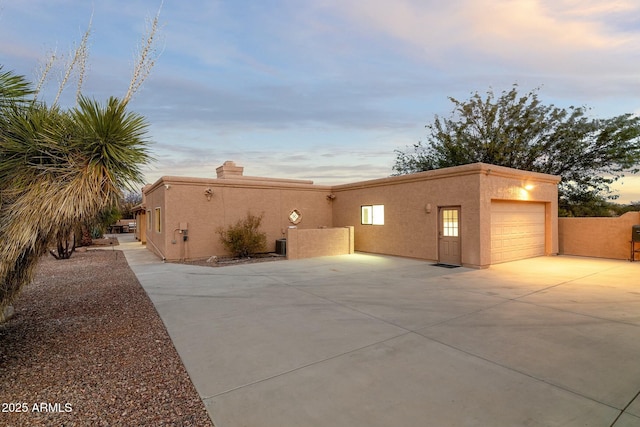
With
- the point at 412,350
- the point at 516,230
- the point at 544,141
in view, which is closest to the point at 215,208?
the point at 412,350

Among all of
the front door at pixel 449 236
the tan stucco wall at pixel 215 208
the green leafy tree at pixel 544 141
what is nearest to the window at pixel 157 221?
the tan stucco wall at pixel 215 208

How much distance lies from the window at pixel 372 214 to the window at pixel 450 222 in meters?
2.82

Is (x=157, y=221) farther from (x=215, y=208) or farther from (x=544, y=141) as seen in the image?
(x=544, y=141)

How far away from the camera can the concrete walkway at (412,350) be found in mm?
2631

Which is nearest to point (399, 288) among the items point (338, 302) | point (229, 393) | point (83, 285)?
point (338, 302)

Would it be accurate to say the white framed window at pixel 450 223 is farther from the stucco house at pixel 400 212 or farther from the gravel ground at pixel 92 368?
the gravel ground at pixel 92 368

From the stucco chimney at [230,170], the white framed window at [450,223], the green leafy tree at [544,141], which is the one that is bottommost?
the white framed window at [450,223]

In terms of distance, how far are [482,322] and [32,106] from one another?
6.81 m

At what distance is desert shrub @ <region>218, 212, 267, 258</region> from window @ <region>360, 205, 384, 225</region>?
14.6ft

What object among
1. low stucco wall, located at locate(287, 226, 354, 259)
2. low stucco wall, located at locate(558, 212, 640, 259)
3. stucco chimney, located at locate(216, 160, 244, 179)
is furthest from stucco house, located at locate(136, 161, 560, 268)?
stucco chimney, located at locate(216, 160, 244, 179)

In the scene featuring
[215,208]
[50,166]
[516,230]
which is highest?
[50,166]

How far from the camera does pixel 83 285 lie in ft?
25.6

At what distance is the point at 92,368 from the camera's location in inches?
136

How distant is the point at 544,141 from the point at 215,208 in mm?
18769
